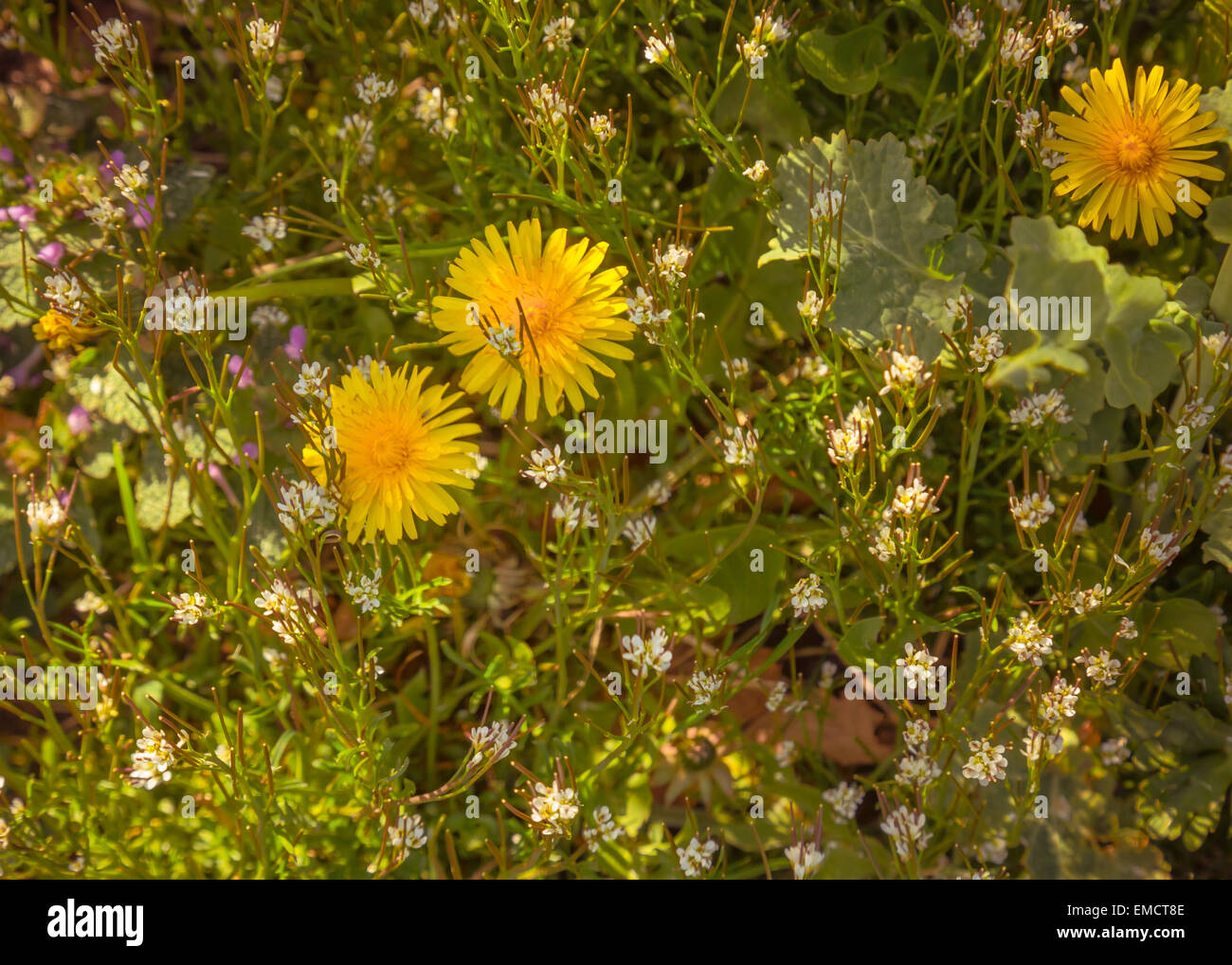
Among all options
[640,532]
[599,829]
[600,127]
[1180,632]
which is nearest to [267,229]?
[600,127]

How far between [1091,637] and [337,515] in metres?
1.00

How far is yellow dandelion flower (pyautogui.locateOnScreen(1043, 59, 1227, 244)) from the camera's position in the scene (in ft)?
3.50

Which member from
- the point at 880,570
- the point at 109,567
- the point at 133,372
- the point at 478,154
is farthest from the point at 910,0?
the point at 109,567

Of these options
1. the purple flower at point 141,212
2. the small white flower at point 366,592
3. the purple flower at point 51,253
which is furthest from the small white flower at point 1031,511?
the purple flower at point 51,253

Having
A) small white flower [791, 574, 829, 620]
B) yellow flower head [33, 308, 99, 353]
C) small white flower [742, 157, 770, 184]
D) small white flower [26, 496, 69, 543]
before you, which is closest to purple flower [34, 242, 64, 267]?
yellow flower head [33, 308, 99, 353]

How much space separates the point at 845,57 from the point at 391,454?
796 mm

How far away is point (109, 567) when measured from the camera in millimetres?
1420

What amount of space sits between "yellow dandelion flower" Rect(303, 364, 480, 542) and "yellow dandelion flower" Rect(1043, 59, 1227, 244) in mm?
810

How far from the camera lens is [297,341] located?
1.30m

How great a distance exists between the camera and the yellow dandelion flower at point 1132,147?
1065mm

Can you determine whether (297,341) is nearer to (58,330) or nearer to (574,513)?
(58,330)

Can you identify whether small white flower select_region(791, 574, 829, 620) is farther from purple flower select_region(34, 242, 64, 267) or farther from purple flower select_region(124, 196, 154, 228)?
purple flower select_region(34, 242, 64, 267)

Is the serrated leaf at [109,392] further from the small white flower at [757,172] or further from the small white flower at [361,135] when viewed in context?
the small white flower at [757,172]
